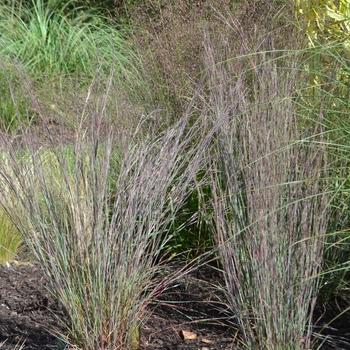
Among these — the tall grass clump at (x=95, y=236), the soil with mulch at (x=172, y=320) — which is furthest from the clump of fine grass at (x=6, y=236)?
the tall grass clump at (x=95, y=236)

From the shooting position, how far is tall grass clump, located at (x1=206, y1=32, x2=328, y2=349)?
2.67m

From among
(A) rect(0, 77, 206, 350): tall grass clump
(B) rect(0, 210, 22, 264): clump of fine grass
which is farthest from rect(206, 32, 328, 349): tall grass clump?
(B) rect(0, 210, 22, 264): clump of fine grass

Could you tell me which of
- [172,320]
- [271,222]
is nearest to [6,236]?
[172,320]

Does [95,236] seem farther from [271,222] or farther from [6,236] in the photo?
[6,236]

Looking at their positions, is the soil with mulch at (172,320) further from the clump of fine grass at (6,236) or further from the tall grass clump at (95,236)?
the clump of fine grass at (6,236)

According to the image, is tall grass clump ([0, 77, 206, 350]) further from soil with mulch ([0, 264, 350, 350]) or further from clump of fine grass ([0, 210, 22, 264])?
clump of fine grass ([0, 210, 22, 264])

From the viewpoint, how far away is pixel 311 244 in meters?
2.72

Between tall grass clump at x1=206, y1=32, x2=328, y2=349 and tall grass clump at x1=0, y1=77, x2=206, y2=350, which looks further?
tall grass clump at x1=0, y1=77, x2=206, y2=350

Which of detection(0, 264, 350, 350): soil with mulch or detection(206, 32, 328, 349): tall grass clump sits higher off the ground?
detection(206, 32, 328, 349): tall grass clump

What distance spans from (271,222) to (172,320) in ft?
3.58

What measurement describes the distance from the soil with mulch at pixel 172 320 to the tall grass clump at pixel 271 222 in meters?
0.33

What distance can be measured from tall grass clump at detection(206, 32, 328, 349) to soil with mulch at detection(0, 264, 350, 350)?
332mm

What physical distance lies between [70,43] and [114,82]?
4.82 m

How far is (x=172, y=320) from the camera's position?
3529 millimetres
